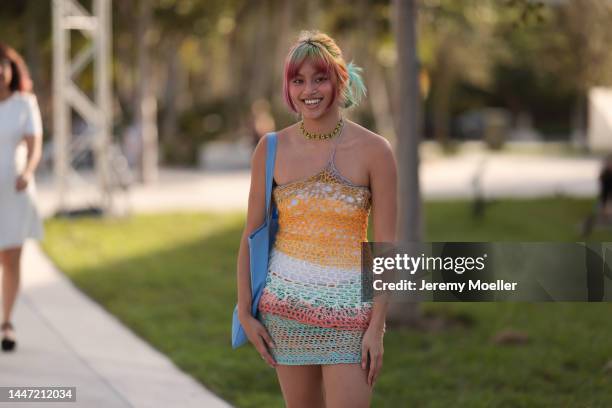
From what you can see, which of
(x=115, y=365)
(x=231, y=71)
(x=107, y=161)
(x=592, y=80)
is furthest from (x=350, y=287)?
(x=231, y=71)

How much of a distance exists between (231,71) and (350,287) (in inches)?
1352

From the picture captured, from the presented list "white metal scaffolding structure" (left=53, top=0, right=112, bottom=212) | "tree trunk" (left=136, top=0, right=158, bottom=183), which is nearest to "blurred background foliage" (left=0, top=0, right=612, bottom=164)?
"tree trunk" (left=136, top=0, right=158, bottom=183)

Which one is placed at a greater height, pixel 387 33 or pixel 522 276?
pixel 387 33

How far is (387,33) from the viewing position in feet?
106

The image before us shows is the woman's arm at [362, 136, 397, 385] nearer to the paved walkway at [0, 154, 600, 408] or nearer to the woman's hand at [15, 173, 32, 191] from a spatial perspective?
the paved walkway at [0, 154, 600, 408]

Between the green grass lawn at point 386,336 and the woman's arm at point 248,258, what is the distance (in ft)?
8.48

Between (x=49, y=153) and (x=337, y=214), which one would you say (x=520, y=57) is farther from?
(x=337, y=214)

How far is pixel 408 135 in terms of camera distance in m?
8.44

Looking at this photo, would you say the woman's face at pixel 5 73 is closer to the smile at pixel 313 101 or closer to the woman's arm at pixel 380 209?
the smile at pixel 313 101

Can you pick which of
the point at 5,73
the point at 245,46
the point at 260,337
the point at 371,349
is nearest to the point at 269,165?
the point at 260,337

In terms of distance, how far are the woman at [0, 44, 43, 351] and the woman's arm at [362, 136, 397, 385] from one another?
3.95 m

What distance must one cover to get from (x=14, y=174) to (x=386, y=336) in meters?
3.15

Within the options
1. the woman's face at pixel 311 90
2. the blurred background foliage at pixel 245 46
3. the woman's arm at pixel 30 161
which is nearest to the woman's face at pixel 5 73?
the woman's arm at pixel 30 161

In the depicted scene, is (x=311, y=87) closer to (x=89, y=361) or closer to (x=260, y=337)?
(x=260, y=337)
